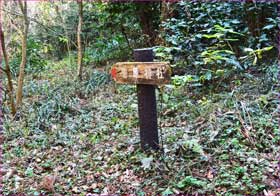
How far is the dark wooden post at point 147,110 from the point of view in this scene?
326 cm

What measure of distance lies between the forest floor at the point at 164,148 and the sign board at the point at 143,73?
1.41ft

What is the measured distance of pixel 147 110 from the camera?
3.37m

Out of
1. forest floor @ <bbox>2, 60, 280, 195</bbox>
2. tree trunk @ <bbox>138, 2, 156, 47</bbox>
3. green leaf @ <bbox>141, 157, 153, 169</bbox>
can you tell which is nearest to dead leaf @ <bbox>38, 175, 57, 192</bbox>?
forest floor @ <bbox>2, 60, 280, 195</bbox>

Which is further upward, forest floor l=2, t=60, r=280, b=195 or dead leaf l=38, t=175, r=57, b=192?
forest floor l=2, t=60, r=280, b=195

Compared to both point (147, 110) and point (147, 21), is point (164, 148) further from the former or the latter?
point (147, 21)

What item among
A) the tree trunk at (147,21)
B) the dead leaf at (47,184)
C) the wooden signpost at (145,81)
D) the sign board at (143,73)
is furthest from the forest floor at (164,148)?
the tree trunk at (147,21)

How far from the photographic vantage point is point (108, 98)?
5.93 meters

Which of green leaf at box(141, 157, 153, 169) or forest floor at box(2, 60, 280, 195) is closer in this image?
forest floor at box(2, 60, 280, 195)

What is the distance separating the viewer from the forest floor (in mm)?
2918

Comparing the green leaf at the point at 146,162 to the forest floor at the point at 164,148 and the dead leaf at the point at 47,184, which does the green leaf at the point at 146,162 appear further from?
the dead leaf at the point at 47,184

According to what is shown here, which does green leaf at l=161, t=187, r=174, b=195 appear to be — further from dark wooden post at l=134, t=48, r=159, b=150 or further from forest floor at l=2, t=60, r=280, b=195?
dark wooden post at l=134, t=48, r=159, b=150

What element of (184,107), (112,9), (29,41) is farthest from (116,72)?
(29,41)

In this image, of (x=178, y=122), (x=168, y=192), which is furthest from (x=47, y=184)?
(x=178, y=122)

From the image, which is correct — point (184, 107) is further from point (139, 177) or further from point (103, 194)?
point (103, 194)
